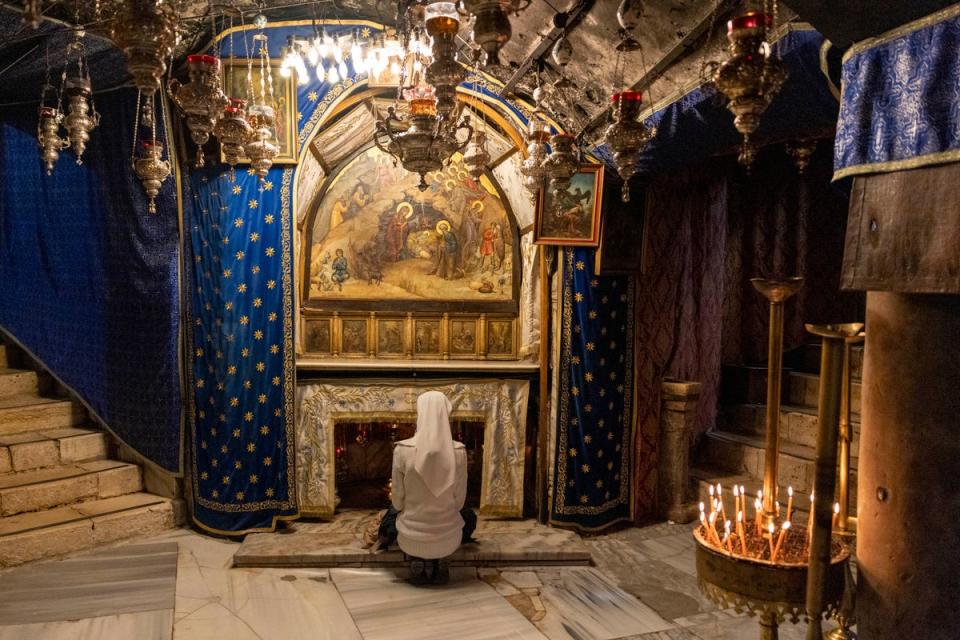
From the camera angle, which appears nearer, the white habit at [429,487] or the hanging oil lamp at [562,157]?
the hanging oil lamp at [562,157]

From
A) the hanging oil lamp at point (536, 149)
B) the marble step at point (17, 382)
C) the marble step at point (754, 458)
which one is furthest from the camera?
the marble step at point (17, 382)

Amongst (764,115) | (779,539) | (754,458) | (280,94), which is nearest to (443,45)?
(764,115)

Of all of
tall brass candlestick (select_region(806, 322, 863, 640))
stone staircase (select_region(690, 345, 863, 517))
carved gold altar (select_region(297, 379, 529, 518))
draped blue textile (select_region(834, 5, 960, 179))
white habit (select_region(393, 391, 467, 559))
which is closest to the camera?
draped blue textile (select_region(834, 5, 960, 179))

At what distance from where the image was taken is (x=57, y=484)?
6.43m

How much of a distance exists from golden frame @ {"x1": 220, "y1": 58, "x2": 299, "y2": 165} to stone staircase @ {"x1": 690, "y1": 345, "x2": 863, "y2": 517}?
17.3 ft

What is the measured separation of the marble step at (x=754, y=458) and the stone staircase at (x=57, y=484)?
5.79 m

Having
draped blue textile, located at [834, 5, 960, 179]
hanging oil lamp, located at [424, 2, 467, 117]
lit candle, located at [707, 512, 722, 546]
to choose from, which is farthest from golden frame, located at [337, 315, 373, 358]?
draped blue textile, located at [834, 5, 960, 179]

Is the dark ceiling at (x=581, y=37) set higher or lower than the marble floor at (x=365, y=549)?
higher

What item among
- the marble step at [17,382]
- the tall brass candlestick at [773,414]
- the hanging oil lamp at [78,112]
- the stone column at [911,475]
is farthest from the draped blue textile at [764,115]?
the marble step at [17,382]

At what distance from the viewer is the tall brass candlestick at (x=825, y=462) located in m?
2.48

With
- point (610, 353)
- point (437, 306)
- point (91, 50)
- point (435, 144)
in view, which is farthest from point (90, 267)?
point (610, 353)

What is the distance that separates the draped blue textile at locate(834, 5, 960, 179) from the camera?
220 centimetres

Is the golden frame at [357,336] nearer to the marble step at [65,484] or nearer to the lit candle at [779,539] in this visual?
the marble step at [65,484]

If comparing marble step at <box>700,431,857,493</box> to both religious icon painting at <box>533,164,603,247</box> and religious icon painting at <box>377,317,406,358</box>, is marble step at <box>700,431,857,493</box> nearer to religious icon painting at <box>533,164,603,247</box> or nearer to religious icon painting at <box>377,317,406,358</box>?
religious icon painting at <box>533,164,603,247</box>
